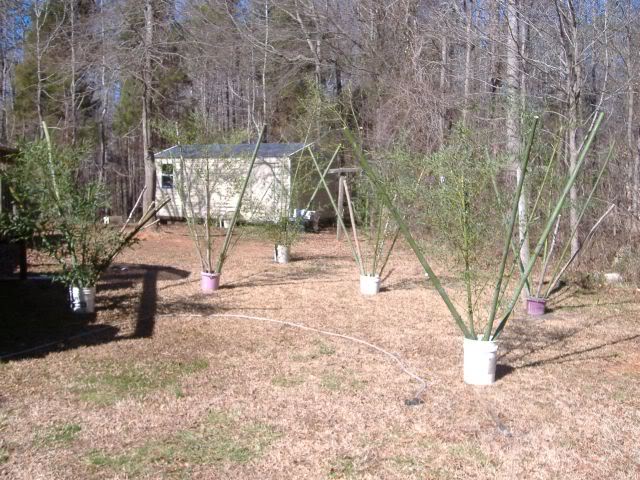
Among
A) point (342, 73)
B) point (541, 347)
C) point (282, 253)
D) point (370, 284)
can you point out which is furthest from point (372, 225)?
point (342, 73)

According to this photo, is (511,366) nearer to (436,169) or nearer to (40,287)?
(436,169)

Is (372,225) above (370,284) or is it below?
above

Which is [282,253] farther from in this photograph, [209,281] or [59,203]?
[59,203]

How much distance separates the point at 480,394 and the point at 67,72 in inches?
682

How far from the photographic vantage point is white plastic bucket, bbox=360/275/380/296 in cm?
811

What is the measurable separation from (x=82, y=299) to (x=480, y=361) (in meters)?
4.03

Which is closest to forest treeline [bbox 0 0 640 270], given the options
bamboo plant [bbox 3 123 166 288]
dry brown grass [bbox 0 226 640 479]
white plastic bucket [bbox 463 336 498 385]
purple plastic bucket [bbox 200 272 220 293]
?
bamboo plant [bbox 3 123 166 288]

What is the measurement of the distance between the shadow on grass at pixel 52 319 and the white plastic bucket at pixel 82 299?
9cm

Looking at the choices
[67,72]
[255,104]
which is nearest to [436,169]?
[67,72]

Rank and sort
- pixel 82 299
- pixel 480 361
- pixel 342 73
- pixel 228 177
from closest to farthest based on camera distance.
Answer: pixel 480 361 → pixel 82 299 → pixel 228 177 → pixel 342 73

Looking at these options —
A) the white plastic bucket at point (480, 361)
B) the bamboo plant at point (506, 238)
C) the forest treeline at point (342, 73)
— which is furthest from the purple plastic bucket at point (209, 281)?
the white plastic bucket at point (480, 361)

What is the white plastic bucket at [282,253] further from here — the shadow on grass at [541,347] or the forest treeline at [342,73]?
the shadow on grass at [541,347]

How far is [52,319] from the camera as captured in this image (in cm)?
622

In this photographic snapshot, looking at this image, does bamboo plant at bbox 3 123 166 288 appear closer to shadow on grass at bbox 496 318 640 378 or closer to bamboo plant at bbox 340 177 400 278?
bamboo plant at bbox 340 177 400 278
